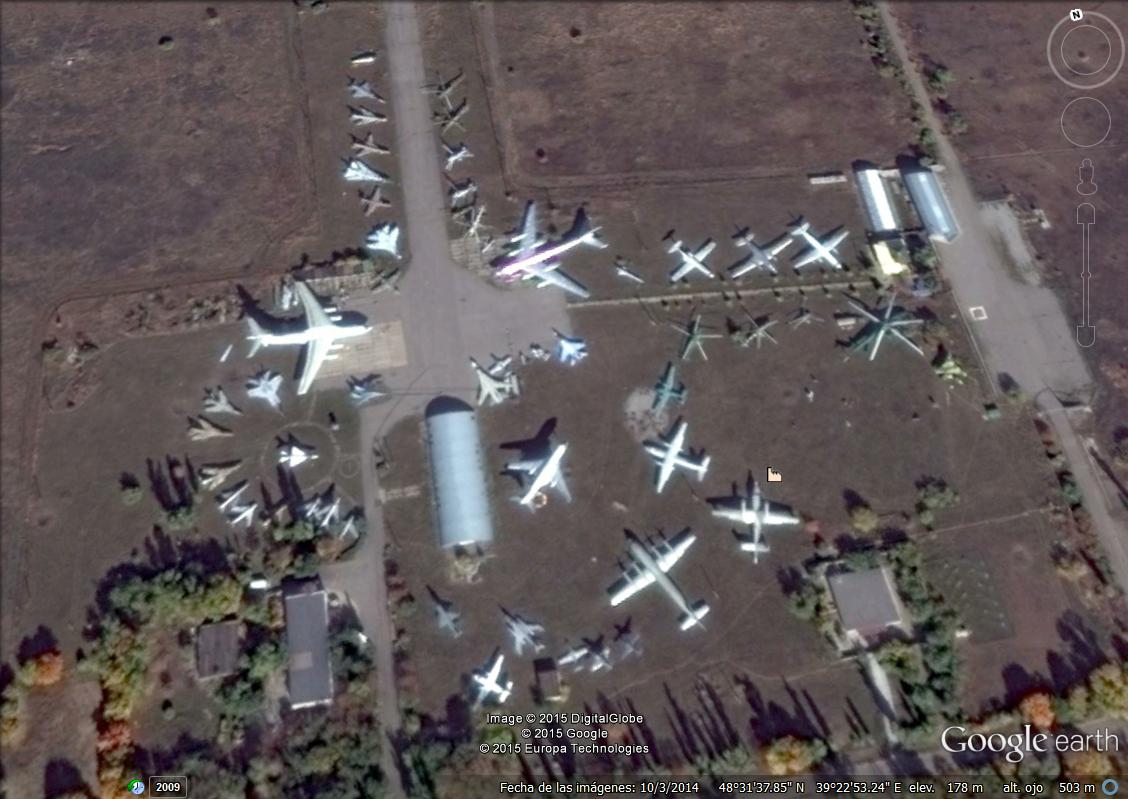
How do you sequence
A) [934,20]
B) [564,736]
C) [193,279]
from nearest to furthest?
[564,736]
[193,279]
[934,20]

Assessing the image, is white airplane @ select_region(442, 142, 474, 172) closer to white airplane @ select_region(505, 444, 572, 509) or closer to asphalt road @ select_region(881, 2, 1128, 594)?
white airplane @ select_region(505, 444, 572, 509)

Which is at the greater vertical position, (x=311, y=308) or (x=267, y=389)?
(x=311, y=308)

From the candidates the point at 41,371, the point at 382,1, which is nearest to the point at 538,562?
the point at 41,371

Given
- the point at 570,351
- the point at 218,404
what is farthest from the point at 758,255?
the point at 218,404

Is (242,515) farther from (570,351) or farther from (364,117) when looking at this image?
(364,117)

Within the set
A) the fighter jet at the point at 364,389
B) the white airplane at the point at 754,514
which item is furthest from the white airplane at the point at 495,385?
the white airplane at the point at 754,514

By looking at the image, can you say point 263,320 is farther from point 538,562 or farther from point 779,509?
point 779,509
